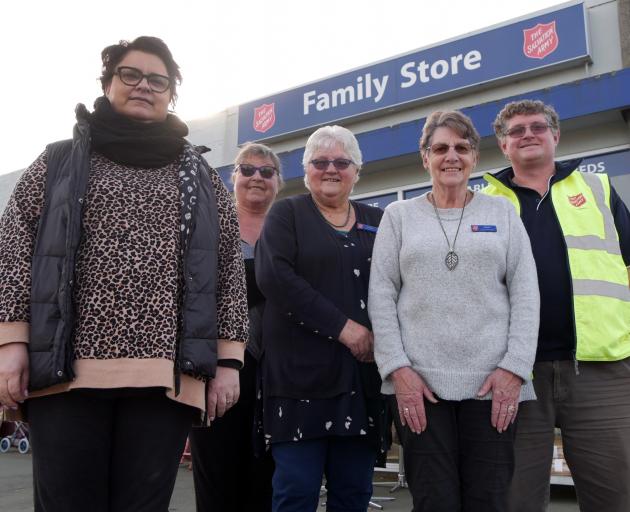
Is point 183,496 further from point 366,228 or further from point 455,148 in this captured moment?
point 455,148

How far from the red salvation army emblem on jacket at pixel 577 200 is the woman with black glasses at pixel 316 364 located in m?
0.94

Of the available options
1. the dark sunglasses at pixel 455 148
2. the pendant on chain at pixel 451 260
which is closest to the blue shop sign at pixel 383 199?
the dark sunglasses at pixel 455 148

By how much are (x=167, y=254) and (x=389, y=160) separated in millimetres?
7700

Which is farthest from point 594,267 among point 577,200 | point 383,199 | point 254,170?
point 383,199

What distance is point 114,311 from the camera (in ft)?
5.66

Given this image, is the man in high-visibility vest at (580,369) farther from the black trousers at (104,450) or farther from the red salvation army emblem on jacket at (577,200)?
the black trousers at (104,450)

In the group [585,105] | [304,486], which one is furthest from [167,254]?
[585,105]

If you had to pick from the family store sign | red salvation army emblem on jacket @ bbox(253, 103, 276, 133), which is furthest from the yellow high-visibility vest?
red salvation army emblem on jacket @ bbox(253, 103, 276, 133)

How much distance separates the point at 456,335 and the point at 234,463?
1.22 m

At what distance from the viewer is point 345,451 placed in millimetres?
2375

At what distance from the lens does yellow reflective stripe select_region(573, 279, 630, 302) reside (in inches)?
95.7

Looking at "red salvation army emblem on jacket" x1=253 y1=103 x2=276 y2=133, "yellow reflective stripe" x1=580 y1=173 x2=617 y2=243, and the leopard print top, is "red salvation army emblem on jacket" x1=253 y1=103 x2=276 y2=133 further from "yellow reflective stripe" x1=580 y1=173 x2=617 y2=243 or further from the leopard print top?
the leopard print top

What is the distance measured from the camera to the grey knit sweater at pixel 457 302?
2.12 m

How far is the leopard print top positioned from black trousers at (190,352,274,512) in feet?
2.84
